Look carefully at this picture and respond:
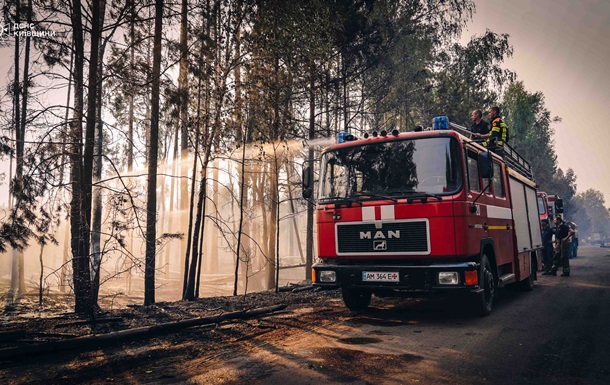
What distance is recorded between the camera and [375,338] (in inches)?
214

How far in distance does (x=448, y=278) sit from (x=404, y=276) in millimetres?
598

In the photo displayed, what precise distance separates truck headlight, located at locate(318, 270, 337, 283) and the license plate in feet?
1.65

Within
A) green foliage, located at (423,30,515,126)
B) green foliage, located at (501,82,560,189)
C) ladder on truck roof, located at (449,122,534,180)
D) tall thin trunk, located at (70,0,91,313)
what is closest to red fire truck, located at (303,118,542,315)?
ladder on truck roof, located at (449,122,534,180)

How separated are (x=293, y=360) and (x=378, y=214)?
8.88 feet

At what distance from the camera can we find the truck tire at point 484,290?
21.6ft

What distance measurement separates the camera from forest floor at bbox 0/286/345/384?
404 cm

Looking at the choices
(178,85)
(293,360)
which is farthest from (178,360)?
(178,85)

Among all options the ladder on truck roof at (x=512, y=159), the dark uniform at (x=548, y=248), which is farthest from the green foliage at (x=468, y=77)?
the ladder on truck roof at (x=512, y=159)

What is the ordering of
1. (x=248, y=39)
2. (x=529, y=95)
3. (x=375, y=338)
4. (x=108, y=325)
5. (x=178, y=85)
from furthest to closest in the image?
(x=529, y=95)
(x=248, y=39)
(x=178, y=85)
(x=108, y=325)
(x=375, y=338)

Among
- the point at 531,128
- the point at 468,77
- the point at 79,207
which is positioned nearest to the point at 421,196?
the point at 79,207

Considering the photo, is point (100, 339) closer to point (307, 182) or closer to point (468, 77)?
point (307, 182)

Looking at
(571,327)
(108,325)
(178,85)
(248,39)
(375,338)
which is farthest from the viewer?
(248,39)

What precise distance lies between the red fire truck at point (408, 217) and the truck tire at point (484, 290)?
0.02 metres

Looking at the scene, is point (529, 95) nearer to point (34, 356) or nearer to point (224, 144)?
point (224, 144)
